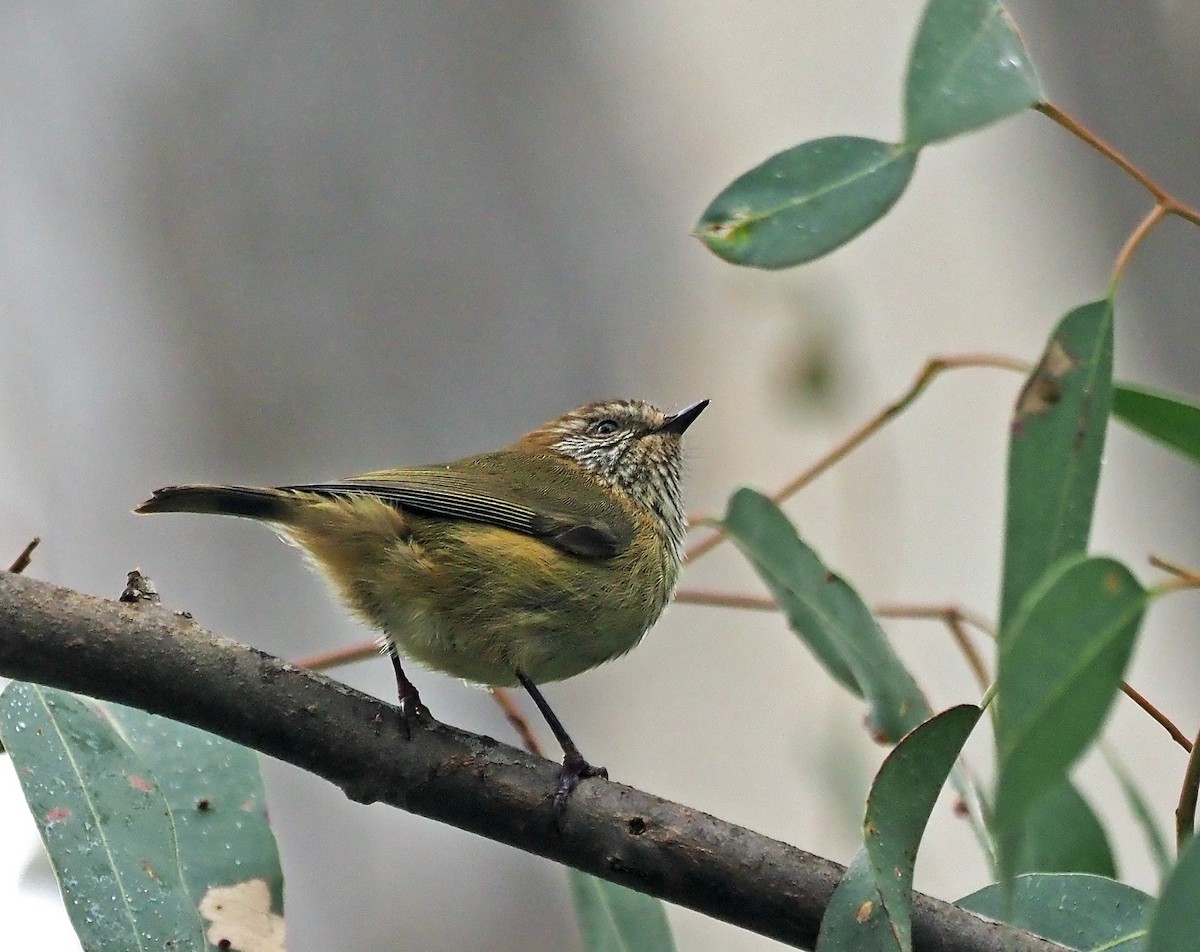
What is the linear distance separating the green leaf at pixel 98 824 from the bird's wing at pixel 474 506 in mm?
677

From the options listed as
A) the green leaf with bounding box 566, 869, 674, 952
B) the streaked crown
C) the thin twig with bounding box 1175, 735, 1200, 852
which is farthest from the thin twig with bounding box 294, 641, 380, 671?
the thin twig with bounding box 1175, 735, 1200, 852

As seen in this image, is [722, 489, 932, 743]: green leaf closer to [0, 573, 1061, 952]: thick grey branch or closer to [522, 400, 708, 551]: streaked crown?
[0, 573, 1061, 952]: thick grey branch

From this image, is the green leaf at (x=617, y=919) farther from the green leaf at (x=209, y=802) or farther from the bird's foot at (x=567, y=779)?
the green leaf at (x=209, y=802)

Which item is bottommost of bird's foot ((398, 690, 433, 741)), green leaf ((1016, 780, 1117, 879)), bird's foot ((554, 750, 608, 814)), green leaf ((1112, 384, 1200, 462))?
green leaf ((1016, 780, 1117, 879))

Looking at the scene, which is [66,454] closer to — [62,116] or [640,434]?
[62,116]

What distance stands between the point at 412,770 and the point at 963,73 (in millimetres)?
1262

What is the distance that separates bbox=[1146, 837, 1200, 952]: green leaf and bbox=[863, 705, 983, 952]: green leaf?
1.18 feet

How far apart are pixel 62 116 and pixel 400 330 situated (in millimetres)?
2374

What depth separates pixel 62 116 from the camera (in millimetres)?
7508

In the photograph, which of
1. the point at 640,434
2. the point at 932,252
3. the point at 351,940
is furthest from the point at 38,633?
the point at 932,252

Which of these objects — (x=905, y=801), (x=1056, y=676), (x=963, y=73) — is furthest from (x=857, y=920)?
(x=963, y=73)

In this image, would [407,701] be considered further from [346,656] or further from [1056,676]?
[1056,676]

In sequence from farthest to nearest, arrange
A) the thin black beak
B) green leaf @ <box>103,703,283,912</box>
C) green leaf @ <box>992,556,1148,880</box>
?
the thin black beak → green leaf @ <box>103,703,283,912</box> → green leaf @ <box>992,556,1148,880</box>

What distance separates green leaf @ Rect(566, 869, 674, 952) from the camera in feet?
7.91
